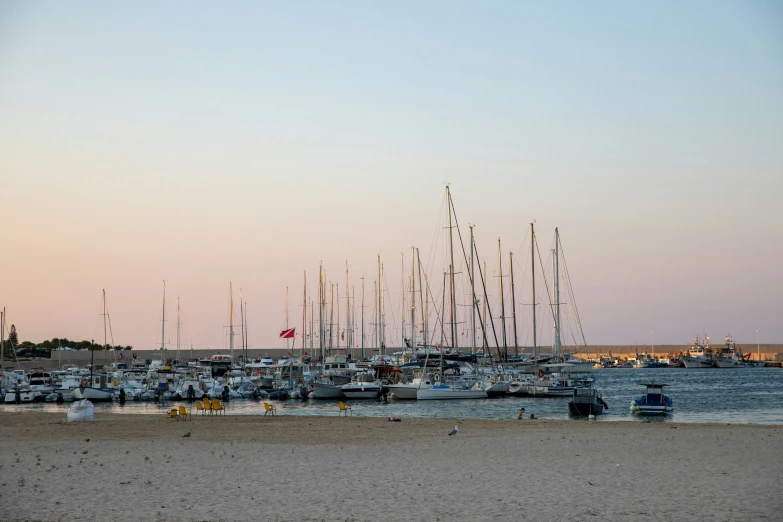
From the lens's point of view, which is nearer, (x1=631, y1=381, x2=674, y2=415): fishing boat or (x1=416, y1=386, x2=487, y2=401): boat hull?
(x1=631, y1=381, x2=674, y2=415): fishing boat

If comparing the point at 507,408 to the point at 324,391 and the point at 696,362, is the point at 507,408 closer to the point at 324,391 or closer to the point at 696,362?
the point at 324,391

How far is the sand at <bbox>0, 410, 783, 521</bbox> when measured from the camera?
15047 mm

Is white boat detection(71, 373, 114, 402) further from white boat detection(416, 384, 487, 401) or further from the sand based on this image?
the sand

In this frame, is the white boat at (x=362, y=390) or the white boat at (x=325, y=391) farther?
the white boat at (x=325, y=391)

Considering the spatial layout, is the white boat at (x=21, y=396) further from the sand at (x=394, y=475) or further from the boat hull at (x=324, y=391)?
the sand at (x=394, y=475)

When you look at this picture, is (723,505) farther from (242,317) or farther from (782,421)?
(242,317)

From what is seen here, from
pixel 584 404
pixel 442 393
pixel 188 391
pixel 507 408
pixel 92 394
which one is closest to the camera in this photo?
pixel 584 404

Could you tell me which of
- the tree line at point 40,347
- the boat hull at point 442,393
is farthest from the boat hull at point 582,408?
the tree line at point 40,347

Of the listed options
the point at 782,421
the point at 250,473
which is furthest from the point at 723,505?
the point at 782,421

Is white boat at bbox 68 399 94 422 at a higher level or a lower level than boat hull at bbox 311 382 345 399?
higher

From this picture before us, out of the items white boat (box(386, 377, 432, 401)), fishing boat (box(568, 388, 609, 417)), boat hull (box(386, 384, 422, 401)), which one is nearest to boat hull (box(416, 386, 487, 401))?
white boat (box(386, 377, 432, 401))

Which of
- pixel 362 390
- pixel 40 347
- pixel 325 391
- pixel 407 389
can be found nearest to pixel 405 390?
pixel 407 389

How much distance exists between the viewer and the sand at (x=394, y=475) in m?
15.0

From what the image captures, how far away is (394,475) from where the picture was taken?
19.4 metres
